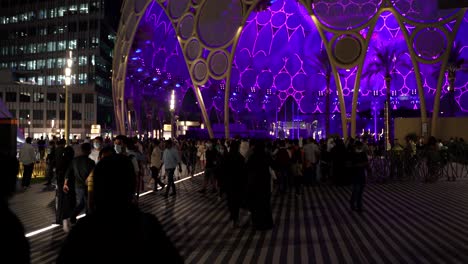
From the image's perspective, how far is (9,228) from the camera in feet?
6.98

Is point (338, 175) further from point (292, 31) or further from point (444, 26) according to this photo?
point (292, 31)

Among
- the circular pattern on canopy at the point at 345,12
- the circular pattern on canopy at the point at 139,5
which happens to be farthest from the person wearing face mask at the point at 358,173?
the circular pattern on canopy at the point at 139,5

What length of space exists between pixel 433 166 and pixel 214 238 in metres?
12.7

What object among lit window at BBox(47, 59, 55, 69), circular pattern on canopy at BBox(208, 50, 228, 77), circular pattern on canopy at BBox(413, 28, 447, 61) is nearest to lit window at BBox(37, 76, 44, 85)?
lit window at BBox(47, 59, 55, 69)

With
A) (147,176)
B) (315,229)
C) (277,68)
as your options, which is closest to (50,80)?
(277,68)

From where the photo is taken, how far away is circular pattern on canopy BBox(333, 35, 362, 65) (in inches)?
1278

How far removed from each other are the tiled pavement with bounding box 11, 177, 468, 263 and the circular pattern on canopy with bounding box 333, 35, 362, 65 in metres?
18.8

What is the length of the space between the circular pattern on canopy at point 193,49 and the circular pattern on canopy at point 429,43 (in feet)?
52.9

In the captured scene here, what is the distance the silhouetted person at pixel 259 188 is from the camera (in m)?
9.13

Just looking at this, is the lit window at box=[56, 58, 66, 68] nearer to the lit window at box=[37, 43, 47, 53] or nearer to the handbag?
the lit window at box=[37, 43, 47, 53]

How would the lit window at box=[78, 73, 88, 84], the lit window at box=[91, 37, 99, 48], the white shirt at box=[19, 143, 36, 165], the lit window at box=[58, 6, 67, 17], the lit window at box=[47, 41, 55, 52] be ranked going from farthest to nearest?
the lit window at box=[47, 41, 55, 52], the lit window at box=[58, 6, 67, 17], the lit window at box=[91, 37, 99, 48], the lit window at box=[78, 73, 88, 84], the white shirt at box=[19, 143, 36, 165]

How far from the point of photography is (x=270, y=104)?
190ft

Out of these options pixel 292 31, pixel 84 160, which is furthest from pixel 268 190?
pixel 292 31

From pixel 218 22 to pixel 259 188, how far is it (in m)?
29.4
